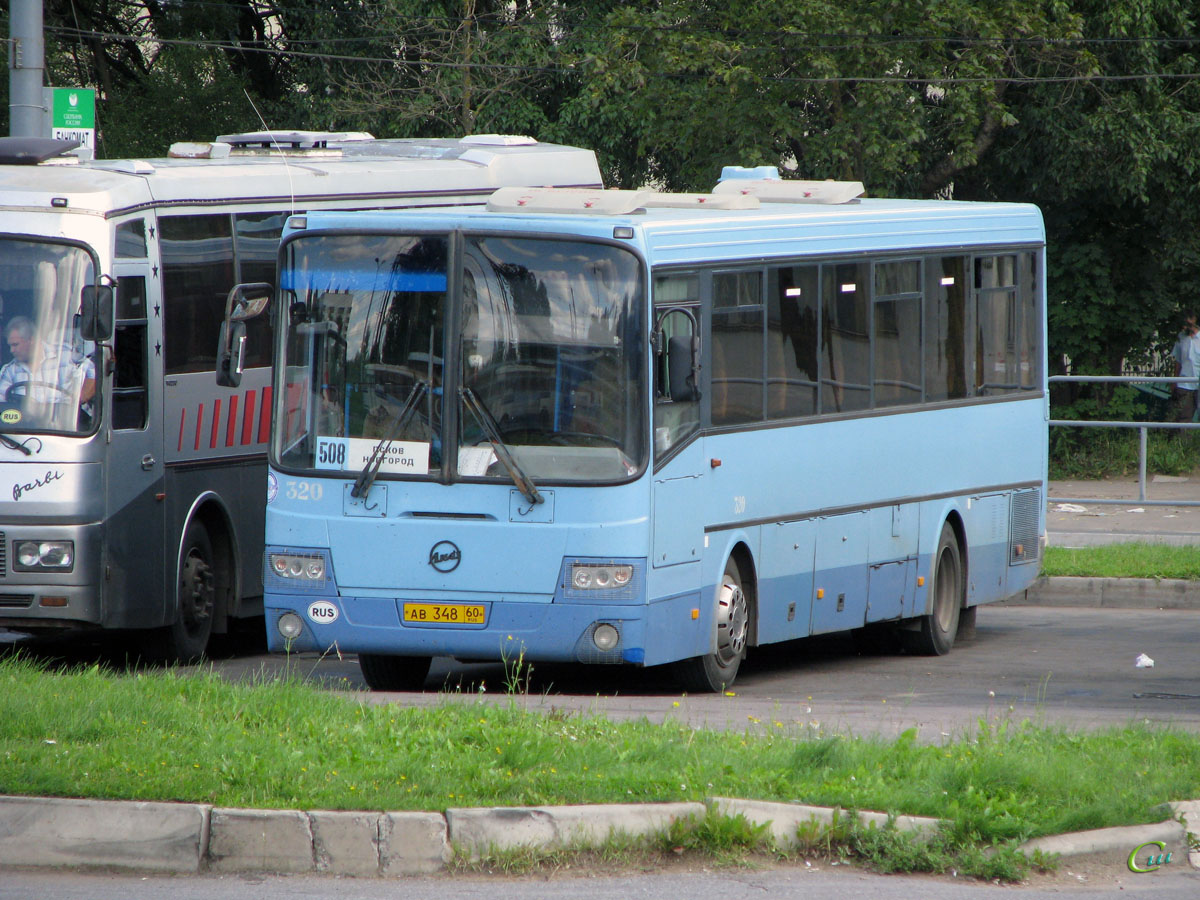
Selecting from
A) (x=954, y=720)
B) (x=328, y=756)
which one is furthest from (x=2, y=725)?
(x=954, y=720)

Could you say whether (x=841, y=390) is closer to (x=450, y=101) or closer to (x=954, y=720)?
(x=954, y=720)

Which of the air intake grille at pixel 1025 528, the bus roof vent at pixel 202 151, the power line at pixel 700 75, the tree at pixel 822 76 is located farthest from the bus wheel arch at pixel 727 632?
the power line at pixel 700 75

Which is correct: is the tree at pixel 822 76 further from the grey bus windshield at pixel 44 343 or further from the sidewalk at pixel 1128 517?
the grey bus windshield at pixel 44 343

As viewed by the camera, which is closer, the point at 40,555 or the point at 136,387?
the point at 40,555

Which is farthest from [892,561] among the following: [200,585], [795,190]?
[200,585]

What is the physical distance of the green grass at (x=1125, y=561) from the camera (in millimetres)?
16625

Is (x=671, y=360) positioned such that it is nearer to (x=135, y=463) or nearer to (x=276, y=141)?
(x=135, y=463)

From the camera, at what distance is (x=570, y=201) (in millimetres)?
11086

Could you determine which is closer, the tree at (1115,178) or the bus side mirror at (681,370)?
the bus side mirror at (681,370)

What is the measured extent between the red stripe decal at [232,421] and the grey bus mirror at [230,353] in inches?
72.8

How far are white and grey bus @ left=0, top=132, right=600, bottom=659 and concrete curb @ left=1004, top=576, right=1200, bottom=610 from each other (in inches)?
269

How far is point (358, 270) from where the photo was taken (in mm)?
10555

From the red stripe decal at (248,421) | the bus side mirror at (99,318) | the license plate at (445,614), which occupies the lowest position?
the license plate at (445,614)

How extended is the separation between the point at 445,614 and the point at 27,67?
8.57 meters
